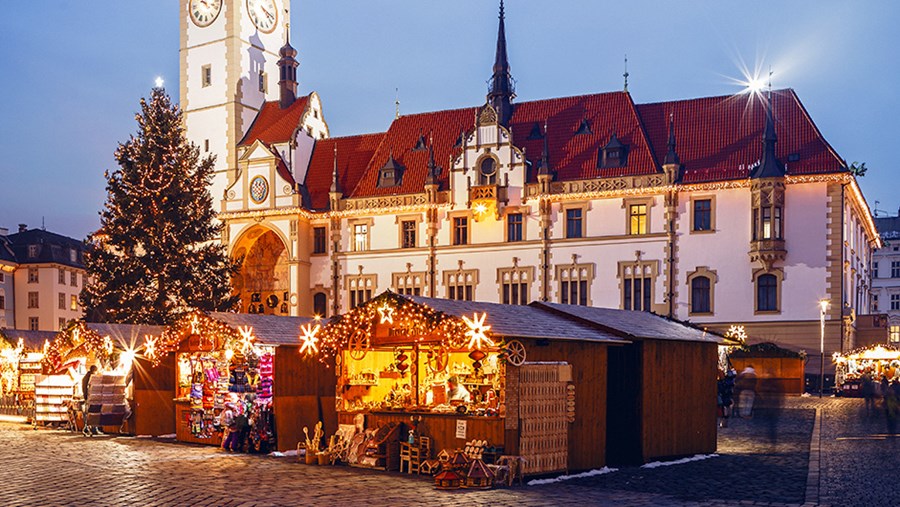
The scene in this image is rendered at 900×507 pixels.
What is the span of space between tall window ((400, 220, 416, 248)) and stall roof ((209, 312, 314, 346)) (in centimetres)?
2884

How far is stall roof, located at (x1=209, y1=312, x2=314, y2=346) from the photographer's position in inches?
891

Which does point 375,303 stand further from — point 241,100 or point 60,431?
point 241,100

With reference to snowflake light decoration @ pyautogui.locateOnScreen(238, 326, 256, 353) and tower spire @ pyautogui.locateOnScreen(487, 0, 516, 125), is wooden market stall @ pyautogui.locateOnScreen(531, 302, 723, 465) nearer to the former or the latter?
snowflake light decoration @ pyautogui.locateOnScreen(238, 326, 256, 353)

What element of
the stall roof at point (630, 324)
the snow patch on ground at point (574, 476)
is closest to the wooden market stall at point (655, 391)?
the stall roof at point (630, 324)

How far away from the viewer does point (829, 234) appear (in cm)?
4528

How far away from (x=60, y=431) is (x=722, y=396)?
18.2m

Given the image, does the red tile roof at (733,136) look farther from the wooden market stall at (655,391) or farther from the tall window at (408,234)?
the wooden market stall at (655,391)

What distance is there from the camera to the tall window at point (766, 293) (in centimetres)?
4628

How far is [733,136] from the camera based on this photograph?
49.0 m

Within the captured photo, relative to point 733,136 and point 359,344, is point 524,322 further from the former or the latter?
point 733,136

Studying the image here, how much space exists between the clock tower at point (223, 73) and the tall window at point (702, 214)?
27.0 metres

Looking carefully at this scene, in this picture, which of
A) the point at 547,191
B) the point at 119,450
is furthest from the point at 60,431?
the point at 547,191

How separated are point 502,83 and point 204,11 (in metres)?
20.3

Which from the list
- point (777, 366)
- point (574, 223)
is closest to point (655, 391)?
point (777, 366)
